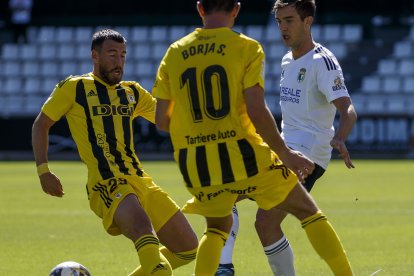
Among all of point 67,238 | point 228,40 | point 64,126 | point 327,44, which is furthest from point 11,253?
point 327,44

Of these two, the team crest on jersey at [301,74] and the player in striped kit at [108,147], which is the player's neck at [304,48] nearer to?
the team crest on jersey at [301,74]

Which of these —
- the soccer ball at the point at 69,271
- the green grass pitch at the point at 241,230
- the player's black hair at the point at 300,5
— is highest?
the player's black hair at the point at 300,5

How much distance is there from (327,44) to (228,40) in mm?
27783

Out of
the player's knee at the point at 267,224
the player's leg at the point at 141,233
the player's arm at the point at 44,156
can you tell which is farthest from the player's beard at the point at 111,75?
the player's knee at the point at 267,224

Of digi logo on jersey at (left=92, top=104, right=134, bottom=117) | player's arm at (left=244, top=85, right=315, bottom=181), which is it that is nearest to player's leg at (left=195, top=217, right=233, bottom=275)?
player's arm at (left=244, top=85, right=315, bottom=181)

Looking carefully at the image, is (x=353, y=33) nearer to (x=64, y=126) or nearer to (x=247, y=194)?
(x=64, y=126)

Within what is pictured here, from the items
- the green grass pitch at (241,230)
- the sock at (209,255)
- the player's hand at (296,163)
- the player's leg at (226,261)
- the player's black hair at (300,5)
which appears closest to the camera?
the player's hand at (296,163)

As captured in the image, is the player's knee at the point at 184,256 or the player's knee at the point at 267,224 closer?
the player's knee at the point at 267,224

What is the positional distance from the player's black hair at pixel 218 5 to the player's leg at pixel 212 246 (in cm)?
138

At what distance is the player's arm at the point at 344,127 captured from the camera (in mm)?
7094

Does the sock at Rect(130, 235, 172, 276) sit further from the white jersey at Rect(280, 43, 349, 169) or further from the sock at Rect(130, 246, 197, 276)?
the white jersey at Rect(280, 43, 349, 169)

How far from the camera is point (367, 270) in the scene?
9039mm

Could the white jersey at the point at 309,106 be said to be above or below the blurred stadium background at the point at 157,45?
above

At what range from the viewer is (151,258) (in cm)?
695
